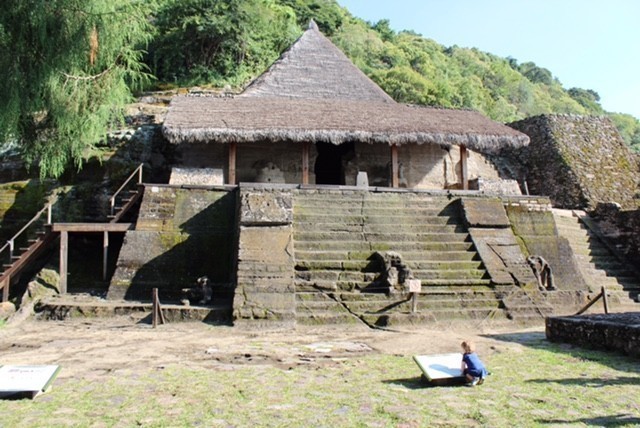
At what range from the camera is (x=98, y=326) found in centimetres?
768

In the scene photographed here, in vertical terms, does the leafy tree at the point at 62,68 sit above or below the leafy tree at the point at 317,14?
below

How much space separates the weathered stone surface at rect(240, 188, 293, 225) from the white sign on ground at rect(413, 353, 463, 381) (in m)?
5.16

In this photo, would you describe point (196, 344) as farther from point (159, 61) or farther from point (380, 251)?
point (159, 61)

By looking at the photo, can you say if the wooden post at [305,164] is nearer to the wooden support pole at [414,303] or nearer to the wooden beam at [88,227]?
the wooden beam at [88,227]

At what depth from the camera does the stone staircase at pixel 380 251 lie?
26.9 ft

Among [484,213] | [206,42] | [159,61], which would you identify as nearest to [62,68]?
[484,213]

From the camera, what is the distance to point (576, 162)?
17156mm

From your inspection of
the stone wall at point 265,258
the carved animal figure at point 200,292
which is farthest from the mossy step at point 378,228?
the carved animal figure at point 200,292

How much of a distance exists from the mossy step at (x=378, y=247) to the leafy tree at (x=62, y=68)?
3.96 m

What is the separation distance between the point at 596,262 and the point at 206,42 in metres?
19.0

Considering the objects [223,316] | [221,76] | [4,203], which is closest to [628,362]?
[223,316]

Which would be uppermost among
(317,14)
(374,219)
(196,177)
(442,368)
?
(317,14)

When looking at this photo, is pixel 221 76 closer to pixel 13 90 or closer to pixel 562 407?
pixel 13 90

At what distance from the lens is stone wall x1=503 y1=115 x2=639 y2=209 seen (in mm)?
16234
